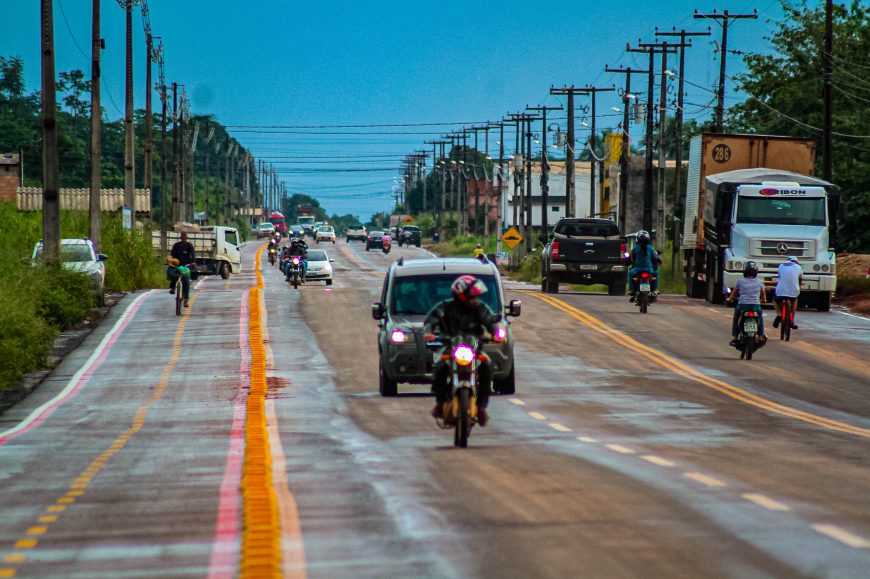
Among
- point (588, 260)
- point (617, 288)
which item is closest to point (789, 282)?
point (588, 260)

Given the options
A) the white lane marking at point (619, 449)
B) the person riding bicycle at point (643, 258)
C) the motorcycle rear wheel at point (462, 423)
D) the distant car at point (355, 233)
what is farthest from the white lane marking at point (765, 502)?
the distant car at point (355, 233)

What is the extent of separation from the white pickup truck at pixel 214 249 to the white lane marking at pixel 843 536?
57.9m

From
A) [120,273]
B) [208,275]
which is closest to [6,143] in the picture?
[208,275]

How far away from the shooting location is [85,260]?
130 ft

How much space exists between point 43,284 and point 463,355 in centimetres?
2127

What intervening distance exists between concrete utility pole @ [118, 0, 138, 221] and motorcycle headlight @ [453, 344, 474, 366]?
41.2m

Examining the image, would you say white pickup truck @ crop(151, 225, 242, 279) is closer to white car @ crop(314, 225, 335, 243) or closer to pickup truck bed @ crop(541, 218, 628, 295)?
pickup truck bed @ crop(541, 218, 628, 295)

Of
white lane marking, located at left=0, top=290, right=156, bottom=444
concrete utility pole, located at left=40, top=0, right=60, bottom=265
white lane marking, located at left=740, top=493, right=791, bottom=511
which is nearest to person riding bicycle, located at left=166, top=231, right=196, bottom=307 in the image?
white lane marking, located at left=0, top=290, right=156, bottom=444

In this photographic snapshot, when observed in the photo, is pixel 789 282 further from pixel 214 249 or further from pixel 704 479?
pixel 214 249

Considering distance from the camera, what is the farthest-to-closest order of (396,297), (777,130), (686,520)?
(777,130)
(396,297)
(686,520)

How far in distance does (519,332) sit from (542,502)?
20.9 meters

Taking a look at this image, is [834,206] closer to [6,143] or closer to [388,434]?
[388,434]

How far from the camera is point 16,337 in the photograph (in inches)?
1024

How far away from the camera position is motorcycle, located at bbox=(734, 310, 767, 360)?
88.6 feet
